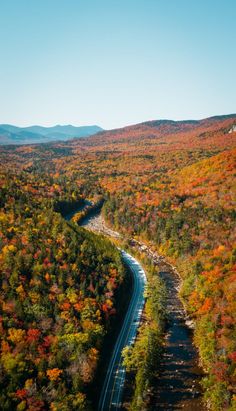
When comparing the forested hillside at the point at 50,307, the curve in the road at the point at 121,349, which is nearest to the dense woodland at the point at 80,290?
the forested hillside at the point at 50,307

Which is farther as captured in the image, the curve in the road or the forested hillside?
the curve in the road

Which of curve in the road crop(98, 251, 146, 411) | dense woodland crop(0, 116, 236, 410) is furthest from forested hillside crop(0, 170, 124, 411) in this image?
curve in the road crop(98, 251, 146, 411)

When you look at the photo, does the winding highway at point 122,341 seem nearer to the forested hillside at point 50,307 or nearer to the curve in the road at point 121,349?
the curve in the road at point 121,349

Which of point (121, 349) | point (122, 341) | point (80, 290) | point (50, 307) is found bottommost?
point (121, 349)

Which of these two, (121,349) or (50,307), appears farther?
(50,307)

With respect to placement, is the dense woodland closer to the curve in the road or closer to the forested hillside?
the forested hillside

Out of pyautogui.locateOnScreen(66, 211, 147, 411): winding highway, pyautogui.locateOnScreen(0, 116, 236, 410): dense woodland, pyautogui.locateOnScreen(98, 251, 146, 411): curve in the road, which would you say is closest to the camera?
pyautogui.locateOnScreen(0, 116, 236, 410): dense woodland

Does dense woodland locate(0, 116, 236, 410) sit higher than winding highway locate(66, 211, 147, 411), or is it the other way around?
dense woodland locate(0, 116, 236, 410)

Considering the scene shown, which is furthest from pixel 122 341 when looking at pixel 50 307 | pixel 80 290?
pixel 50 307

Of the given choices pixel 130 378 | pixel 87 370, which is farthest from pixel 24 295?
pixel 130 378

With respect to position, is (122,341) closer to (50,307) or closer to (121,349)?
(121,349)
